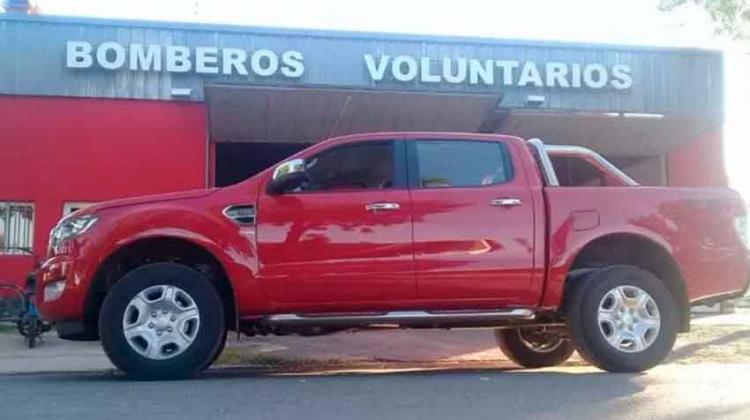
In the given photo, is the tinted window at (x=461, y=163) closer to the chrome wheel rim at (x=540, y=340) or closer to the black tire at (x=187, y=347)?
the chrome wheel rim at (x=540, y=340)

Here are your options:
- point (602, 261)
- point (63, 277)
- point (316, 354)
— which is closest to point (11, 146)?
point (316, 354)

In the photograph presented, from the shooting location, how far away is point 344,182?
7098 millimetres

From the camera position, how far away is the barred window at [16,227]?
Result: 1659 cm

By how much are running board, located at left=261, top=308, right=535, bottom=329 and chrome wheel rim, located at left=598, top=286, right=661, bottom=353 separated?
0.58 metres

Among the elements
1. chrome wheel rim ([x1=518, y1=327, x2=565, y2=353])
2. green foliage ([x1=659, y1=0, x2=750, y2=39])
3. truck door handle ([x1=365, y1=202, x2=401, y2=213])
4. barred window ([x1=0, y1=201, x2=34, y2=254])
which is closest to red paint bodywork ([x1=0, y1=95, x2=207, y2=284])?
barred window ([x1=0, y1=201, x2=34, y2=254])

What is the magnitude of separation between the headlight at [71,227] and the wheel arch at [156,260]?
0.30 meters

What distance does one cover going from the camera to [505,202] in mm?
7031

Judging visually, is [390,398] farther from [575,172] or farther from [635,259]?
[575,172]

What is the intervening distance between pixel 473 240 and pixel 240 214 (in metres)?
1.74

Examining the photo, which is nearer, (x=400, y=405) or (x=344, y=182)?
(x=400, y=405)

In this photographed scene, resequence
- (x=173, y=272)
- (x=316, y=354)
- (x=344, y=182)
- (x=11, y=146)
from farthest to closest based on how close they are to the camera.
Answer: (x=11, y=146)
(x=316, y=354)
(x=344, y=182)
(x=173, y=272)

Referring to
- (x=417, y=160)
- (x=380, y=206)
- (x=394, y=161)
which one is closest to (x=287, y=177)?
(x=380, y=206)

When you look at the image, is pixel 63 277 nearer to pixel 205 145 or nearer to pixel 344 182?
pixel 344 182

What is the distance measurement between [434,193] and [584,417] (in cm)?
231
